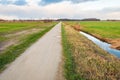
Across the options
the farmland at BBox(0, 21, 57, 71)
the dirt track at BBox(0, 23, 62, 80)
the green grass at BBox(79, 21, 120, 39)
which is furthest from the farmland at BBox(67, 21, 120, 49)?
the dirt track at BBox(0, 23, 62, 80)

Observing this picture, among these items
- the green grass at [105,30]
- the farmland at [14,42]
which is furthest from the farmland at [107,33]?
the farmland at [14,42]

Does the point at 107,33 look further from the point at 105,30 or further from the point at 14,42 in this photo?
the point at 14,42

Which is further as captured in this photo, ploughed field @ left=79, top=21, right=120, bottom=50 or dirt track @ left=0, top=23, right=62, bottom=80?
ploughed field @ left=79, top=21, right=120, bottom=50

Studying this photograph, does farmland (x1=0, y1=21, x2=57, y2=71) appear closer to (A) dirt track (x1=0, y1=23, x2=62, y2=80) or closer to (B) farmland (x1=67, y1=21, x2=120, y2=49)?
(A) dirt track (x1=0, y1=23, x2=62, y2=80)

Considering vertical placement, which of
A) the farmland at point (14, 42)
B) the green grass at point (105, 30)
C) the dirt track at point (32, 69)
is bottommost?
the green grass at point (105, 30)

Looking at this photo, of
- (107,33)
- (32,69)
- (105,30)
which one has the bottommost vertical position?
(105,30)

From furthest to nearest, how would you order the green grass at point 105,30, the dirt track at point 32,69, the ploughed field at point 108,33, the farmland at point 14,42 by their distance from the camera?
the green grass at point 105,30 → the ploughed field at point 108,33 → the farmland at point 14,42 → the dirt track at point 32,69

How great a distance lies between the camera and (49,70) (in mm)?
12680

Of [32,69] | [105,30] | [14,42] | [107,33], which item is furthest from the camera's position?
[105,30]

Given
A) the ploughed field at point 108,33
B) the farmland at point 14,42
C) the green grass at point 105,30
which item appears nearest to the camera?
the farmland at point 14,42

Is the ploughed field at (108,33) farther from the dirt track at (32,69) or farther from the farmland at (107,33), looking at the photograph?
the dirt track at (32,69)

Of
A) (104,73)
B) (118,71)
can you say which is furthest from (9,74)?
(118,71)

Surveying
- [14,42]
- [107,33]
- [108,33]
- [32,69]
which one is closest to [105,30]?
[107,33]

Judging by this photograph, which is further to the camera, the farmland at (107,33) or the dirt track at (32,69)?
the farmland at (107,33)
